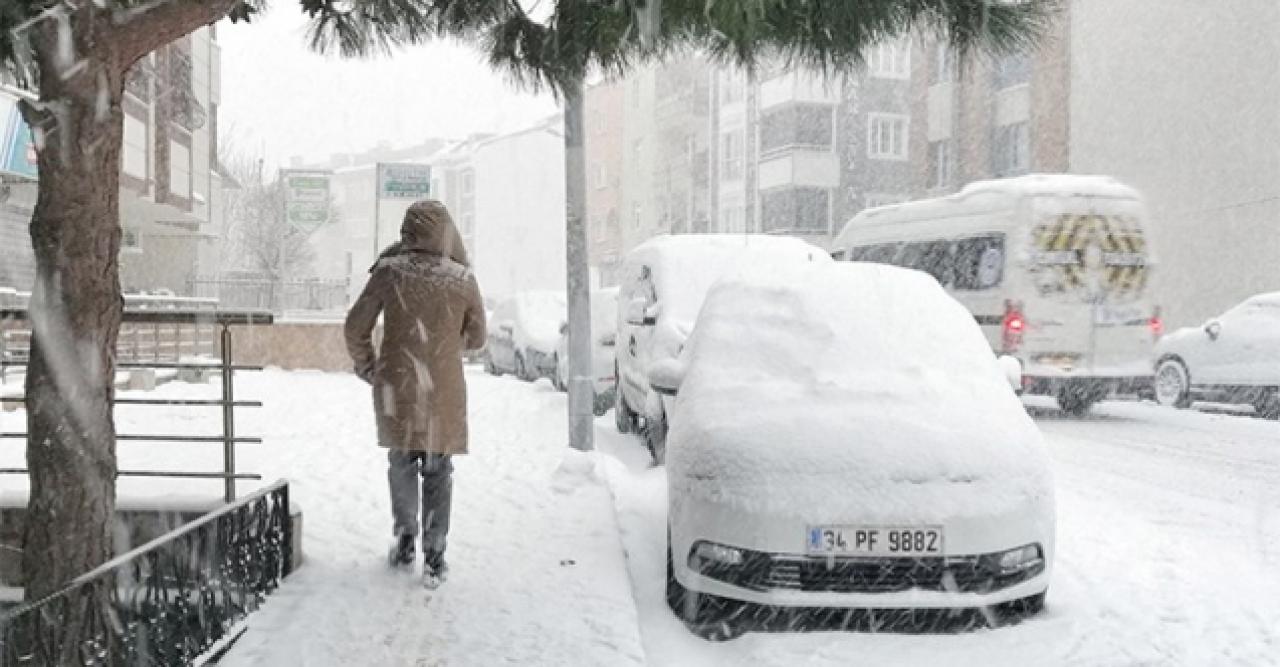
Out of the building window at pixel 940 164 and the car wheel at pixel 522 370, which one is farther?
the building window at pixel 940 164

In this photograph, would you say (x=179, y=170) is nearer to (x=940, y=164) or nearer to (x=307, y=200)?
(x=307, y=200)

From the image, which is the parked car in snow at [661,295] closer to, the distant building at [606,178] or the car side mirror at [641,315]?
the car side mirror at [641,315]

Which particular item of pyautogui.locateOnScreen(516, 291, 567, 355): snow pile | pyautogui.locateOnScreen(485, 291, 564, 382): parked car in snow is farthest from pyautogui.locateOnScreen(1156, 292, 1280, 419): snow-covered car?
pyautogui.locateOnScreen(516, 291, 567, 355): snow pile

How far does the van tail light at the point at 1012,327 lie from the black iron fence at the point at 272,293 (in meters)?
16.1

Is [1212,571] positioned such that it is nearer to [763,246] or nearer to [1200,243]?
[763,246]

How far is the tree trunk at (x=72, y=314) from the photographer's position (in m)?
3.59

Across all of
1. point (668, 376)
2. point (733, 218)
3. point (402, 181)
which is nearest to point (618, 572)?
point (668, 376)

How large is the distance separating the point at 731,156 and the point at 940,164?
10.8 metres

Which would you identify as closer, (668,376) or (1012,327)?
(668,376)

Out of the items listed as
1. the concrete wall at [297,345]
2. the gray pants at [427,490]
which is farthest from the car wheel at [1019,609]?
the concrete wall at [297,345]

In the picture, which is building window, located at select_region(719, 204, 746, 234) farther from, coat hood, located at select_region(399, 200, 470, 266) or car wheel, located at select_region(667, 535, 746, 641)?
car wheel, located at select_region(667, 535, 746, 641)

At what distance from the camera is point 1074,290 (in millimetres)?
14367

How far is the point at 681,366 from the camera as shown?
5992 millimetres

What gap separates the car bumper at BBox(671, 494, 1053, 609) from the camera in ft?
15.4
